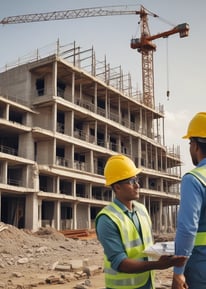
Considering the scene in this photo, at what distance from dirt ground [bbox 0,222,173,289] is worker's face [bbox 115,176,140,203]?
18.3 feet

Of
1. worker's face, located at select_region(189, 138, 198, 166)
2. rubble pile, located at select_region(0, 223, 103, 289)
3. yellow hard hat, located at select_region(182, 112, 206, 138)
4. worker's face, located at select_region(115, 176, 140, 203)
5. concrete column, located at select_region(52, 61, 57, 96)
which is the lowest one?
rubble pile, located at select_region(0, 223, 103, 289)

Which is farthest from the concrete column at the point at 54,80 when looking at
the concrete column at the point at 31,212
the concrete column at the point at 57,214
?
the concrete column at the point at 57,214

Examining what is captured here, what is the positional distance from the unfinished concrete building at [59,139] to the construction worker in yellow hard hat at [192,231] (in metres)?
24.3

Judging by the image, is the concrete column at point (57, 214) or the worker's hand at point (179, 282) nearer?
the worker's hand at point (179, 282)

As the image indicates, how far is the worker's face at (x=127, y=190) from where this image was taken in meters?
3.25

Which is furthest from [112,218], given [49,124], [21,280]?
[49,124]

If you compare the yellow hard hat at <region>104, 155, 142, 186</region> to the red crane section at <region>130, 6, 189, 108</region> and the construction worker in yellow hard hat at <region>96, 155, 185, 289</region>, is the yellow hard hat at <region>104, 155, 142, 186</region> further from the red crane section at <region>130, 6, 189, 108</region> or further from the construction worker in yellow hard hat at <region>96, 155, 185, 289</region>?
the red crane section at <region>130, 6, 189, 108</region>

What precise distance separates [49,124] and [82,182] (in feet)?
21.9

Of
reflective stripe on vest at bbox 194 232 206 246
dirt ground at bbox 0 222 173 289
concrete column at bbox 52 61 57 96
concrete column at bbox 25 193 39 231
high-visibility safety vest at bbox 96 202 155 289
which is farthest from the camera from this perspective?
concrete column at bbox 52 61 57 96

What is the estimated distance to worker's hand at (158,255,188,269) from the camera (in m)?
2.63

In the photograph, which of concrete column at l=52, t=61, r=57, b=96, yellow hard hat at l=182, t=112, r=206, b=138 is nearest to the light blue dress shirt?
yellow hard hat at l=182, t=112, r=206, b=138

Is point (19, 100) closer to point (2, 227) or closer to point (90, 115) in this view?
point (90, 115)

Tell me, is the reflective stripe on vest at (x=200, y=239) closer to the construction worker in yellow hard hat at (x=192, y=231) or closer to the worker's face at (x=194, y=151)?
the construction worker in yellow hard hat at (x=192, y=231)

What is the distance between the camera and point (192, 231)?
2.62 meters
